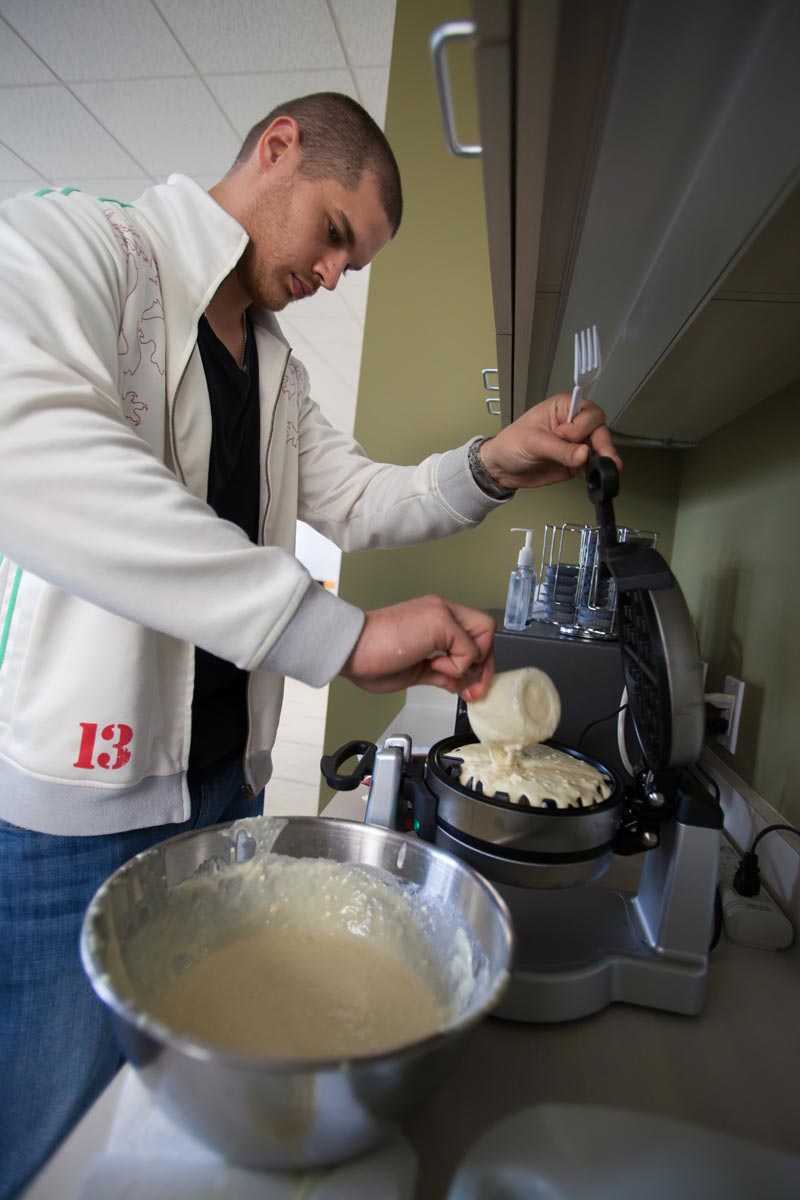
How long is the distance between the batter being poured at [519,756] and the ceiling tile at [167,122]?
2408mm

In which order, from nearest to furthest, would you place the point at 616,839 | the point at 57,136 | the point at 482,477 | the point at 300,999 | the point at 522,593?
the point at 300,999, the point at 616,839, the point at 482,477, the point at 522,593, the point at 57,136

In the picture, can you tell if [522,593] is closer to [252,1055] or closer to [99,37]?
[252,1055]

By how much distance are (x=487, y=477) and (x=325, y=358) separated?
3.78 m

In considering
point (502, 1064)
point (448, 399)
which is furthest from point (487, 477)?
point (448, 399)

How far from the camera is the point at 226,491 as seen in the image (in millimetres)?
1024

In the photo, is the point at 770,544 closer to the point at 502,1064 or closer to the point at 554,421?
the point at 554,421

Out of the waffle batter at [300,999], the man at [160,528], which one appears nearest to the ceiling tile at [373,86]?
the man at [160,528]

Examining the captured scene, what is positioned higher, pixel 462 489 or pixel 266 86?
pixel 266 86

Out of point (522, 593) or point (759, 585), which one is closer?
point (759, 585)

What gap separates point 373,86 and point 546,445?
1.82 m

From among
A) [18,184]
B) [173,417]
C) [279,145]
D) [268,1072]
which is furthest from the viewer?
[18,184]

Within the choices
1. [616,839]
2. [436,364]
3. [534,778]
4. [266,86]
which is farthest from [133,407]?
[266,86]

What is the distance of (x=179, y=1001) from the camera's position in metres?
0.51

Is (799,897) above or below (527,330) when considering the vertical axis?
below
